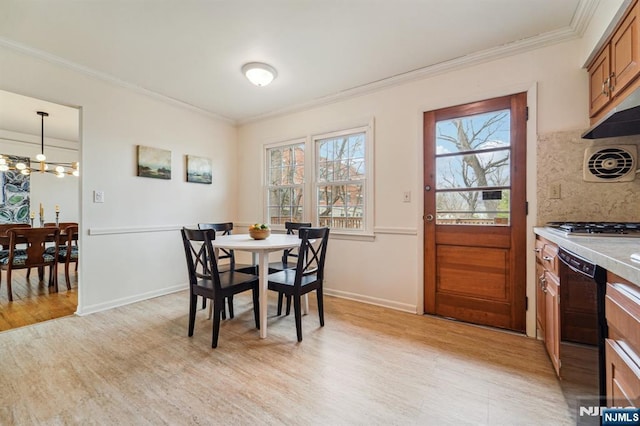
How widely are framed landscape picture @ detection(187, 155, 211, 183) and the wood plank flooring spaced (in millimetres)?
1954

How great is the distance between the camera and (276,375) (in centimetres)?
174

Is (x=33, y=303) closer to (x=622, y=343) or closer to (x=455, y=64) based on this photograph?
(x=622, y=343)

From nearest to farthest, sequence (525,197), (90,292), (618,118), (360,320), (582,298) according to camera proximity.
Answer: (582,298) → (618,118) → (525,197) → (360,320) → (90,292)

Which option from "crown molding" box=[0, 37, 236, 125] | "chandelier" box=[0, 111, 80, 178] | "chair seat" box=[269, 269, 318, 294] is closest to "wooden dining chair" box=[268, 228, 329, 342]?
"chair seat" box=[269, 269, 318, 294]

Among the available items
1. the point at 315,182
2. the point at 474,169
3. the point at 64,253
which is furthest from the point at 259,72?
the point at 64,253

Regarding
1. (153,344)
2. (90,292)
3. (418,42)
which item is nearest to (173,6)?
(418,42)

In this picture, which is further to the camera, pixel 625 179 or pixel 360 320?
pixel 360 320

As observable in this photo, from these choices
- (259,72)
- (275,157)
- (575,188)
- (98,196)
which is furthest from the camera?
(275,157)

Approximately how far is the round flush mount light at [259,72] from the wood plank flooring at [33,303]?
302 centimetres

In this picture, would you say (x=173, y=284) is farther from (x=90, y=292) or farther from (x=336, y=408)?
(x=336, y=408)

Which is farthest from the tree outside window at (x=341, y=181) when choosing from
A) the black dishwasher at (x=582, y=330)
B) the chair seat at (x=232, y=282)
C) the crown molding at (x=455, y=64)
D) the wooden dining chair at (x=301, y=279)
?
the black dishwasher at (x=582, y=330)

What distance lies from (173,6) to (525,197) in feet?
10.1

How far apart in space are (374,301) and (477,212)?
1.41 m

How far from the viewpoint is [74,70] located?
2.69 metres
